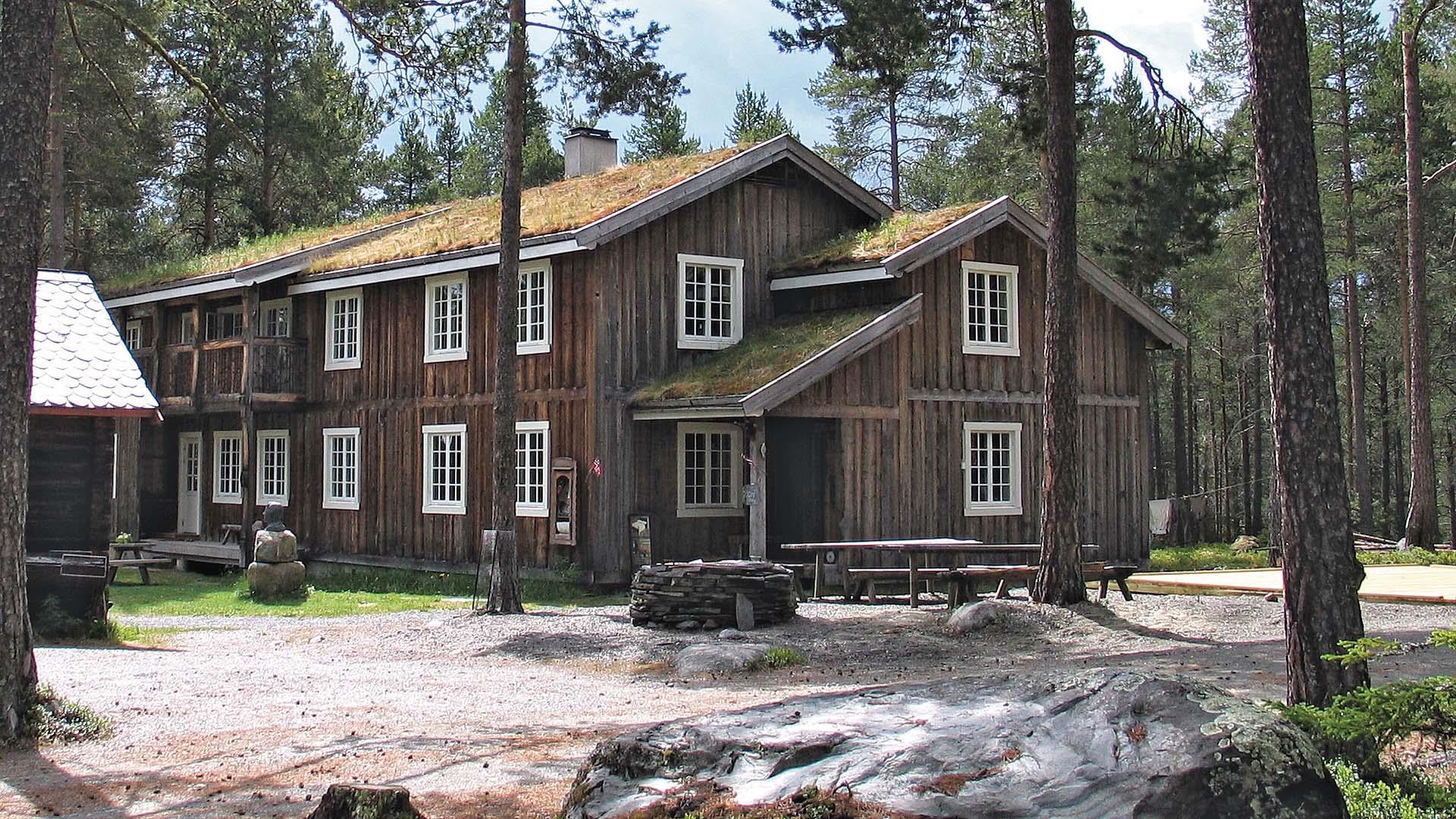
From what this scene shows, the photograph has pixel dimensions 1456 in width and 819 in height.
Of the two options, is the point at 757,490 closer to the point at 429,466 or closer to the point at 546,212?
the point at 546,212


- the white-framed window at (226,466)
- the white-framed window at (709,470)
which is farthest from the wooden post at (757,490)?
the white-framed window at (226,466)

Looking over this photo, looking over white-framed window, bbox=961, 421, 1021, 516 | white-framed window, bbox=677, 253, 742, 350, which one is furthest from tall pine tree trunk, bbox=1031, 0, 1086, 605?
white-framed window, bbox=677, 253, 742, 350

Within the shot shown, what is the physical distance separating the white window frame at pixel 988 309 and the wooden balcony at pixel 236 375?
41.2 ft

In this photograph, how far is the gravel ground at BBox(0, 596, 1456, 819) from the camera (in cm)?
838

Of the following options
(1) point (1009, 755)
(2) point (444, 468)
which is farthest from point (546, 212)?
(1) point (1009, 755)

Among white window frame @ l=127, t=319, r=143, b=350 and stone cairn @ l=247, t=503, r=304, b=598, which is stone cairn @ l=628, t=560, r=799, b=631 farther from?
white window frame @ l=127, t=319, r=143, b=350

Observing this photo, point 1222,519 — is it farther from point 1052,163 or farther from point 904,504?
point 1052,163

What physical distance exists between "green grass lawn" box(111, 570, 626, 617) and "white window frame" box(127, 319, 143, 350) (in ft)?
23.0

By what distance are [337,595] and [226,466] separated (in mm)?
8604

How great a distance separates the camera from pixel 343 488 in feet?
87.8

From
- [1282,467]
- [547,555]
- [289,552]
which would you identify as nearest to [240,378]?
[289,552]

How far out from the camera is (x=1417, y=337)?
29875mm

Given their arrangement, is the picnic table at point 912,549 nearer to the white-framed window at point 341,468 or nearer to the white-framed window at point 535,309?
the white-framed window at point 535,309

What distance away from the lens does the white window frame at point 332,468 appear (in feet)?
86.3
